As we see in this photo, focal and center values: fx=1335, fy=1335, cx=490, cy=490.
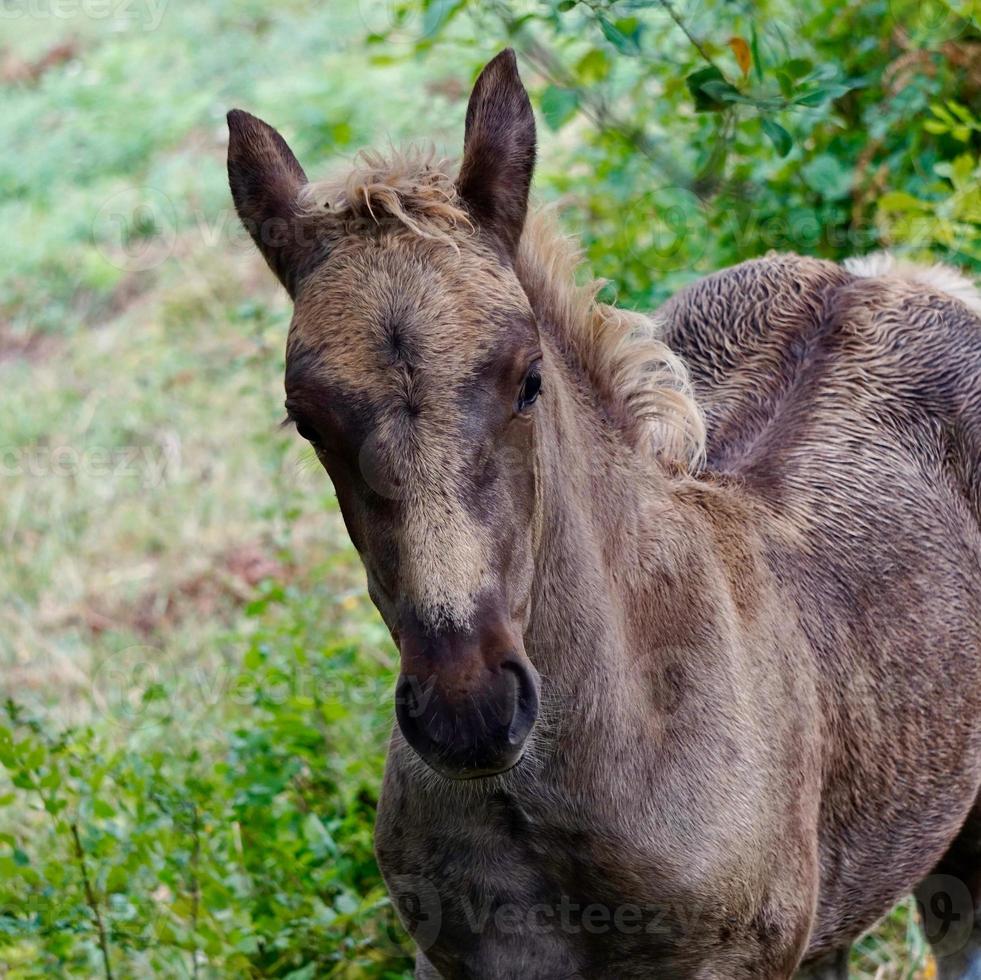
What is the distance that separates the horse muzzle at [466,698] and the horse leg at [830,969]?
212cm

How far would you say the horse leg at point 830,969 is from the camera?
13.0ft

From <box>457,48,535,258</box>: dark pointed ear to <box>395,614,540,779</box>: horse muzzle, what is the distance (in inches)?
34.7

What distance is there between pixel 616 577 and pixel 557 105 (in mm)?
1931

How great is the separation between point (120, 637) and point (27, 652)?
48 cm

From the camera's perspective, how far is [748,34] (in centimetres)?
603

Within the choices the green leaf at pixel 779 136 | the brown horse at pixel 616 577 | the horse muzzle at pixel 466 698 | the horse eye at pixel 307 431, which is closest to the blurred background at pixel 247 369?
the green leaf at pixel 779 136

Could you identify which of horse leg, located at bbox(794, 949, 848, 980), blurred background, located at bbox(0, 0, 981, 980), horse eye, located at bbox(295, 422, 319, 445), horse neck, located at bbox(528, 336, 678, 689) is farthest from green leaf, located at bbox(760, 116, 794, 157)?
horse leg, located at bbox(794, 949, 848, 980)

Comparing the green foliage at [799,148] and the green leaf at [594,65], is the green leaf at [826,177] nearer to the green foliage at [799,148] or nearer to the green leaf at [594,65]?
the green foliage at [799,148]

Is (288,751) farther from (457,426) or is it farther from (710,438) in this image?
(457,426)

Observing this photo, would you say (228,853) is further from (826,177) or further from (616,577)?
(826,177)

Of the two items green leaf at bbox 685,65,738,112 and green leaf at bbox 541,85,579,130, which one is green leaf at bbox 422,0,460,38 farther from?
green leaf at bbox 685,65,738,112

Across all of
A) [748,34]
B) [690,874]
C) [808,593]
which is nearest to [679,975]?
[690,874]

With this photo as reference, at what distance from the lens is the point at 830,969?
4008 mm

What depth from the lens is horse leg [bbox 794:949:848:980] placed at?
3.98 meters
